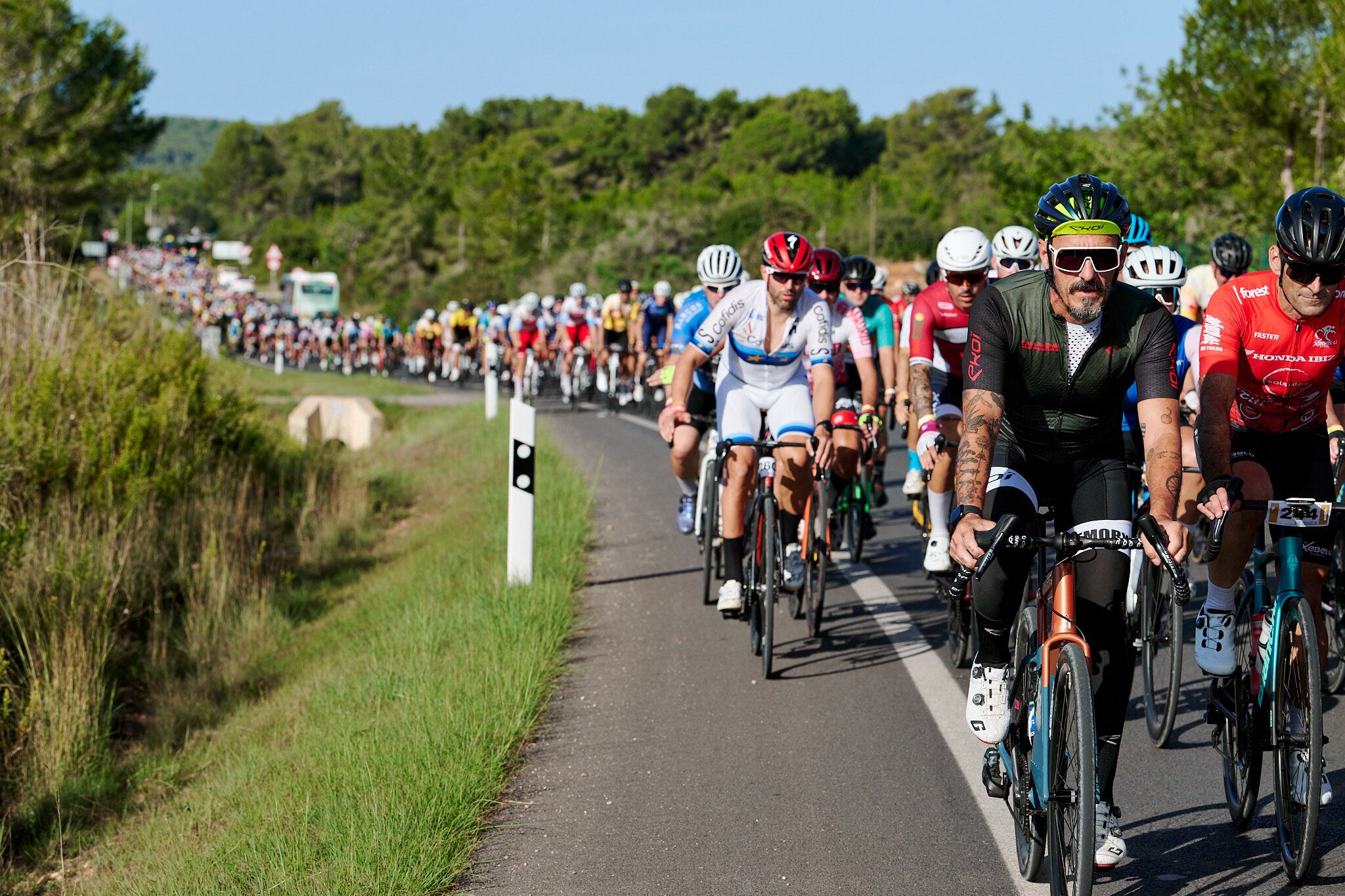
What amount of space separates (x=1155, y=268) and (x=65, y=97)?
53.3 m

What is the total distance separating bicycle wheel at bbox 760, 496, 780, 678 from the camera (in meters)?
7.14

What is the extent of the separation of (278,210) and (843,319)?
19517 centimetres

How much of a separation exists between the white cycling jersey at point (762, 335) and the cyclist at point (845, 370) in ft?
0.51

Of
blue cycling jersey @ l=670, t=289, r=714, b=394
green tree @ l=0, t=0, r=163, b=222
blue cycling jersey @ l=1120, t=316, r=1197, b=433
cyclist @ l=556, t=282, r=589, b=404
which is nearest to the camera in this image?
blue cycling jersey @ l=1120, t=316, r=1197, b=433

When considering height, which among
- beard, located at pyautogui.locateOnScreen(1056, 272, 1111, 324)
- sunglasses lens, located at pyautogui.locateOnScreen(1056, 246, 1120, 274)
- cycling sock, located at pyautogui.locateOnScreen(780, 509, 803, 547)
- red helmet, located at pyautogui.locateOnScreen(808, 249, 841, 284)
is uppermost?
red helmet, located at pyautogui.locateOnScreen(808, 249, 841, 284)

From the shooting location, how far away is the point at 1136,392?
648cm

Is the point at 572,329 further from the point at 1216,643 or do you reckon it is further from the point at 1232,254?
the point at 1216,643

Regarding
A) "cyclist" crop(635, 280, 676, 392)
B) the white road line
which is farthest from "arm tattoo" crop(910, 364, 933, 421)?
"cyclist" crop(635, 280, 676, 392)

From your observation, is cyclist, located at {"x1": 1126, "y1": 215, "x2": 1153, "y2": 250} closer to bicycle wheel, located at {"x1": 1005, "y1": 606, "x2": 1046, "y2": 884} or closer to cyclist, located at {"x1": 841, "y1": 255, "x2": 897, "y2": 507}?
bicycle wheel, located at {"x1": 1005, "y1": 606, "x2": 1046, "y2": 884}

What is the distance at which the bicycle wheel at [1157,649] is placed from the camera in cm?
603

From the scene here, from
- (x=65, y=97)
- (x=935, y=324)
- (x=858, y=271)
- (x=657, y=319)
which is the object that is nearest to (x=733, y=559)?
(x=935, y=324)

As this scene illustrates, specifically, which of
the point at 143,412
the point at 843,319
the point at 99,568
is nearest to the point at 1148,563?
the point at 843,319

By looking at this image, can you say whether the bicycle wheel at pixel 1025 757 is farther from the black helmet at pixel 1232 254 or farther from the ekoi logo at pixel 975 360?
the black helmet at pixel 1232 254

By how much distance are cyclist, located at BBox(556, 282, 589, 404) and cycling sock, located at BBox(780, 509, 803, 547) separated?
1925 centimetres
